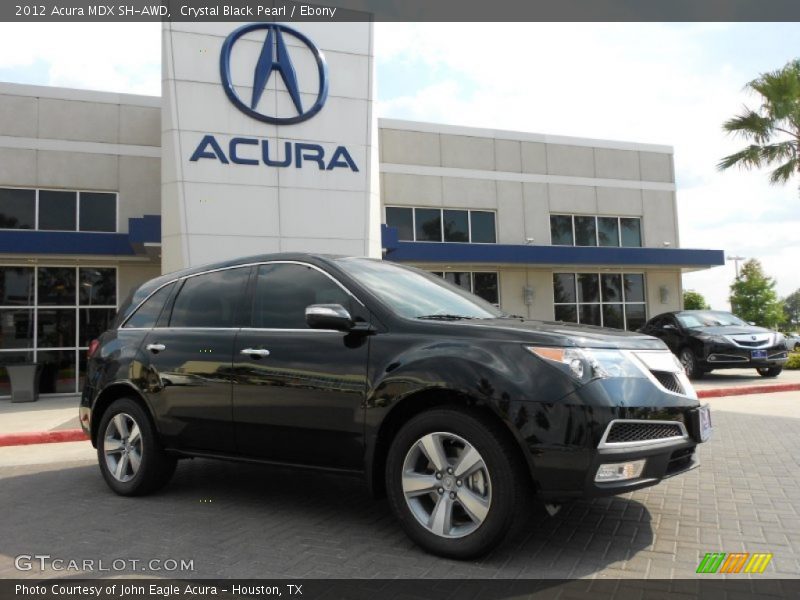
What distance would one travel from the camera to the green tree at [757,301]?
54031mm

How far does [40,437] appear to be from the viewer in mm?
8898

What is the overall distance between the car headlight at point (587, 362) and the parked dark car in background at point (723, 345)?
460 inches

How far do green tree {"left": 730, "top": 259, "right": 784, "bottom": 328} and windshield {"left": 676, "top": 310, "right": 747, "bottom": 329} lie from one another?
43.6 metres

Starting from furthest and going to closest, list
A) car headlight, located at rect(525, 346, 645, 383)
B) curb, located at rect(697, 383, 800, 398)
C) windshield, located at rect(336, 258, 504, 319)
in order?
curb, located at rect(697, 383, 800, 398) < windshield, located at rect(336, 258, 504, 319) < car headlight, located at rect(525, 346, 645, 383)

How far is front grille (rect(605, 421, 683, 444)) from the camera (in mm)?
3363

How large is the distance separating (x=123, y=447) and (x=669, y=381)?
4.13 meters

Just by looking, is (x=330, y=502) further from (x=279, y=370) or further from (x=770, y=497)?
(x=770, y=497)

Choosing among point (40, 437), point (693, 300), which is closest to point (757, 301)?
point (693, 300)

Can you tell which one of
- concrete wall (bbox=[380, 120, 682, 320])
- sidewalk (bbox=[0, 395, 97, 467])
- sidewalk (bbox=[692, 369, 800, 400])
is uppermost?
concrete wall (bbox=[380, 120, 682, 320])

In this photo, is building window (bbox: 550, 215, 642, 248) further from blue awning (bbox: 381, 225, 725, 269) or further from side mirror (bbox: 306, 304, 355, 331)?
side mirror (bbox: 306, 304, 355, 331)

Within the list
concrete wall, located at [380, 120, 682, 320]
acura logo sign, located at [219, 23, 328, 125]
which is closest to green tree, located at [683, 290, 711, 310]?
concrete wall, located at [380, 120, 682, 320]

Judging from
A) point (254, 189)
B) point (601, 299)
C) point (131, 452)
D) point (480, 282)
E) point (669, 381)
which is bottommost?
point (131, 452)

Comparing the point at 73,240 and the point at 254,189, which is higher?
the point at 254,189

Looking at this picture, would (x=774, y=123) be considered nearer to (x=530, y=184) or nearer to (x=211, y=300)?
(x=530, y=184)
